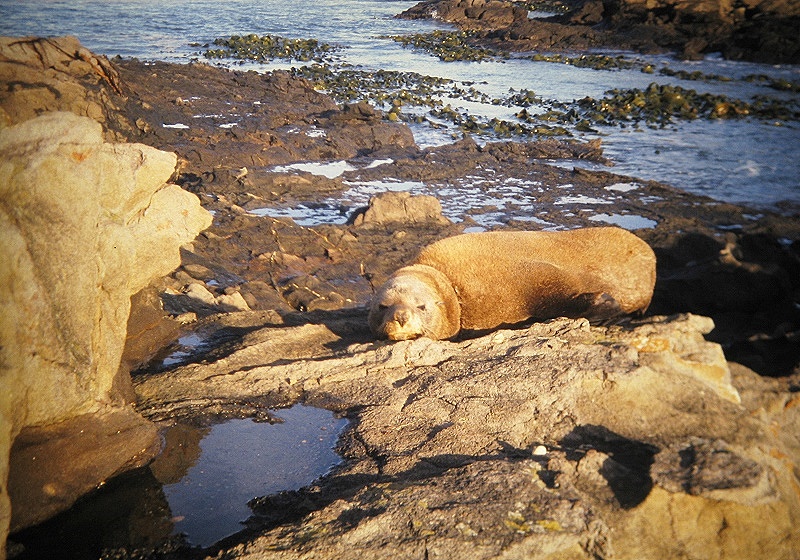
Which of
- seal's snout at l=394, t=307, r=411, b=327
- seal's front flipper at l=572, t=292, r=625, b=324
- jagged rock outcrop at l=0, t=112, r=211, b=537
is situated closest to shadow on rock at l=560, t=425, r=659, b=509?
seal's snout at l=394, t=307, r=411, b=327

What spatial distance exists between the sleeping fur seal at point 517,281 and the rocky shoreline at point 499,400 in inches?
26.2

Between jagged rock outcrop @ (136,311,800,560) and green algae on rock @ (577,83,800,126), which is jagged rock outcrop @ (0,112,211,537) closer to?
jagged rock outcrop @ (136,311,800,560)

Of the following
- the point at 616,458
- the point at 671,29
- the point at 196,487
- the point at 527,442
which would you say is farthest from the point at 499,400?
the point at 671,29

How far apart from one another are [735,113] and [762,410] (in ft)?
57.1

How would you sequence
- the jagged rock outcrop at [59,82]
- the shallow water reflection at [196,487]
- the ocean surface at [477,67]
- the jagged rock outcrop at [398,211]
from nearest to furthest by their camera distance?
the shallow water reflection at [196,487], the jagged rock outcrop at [398,211], the jagged rock outcrop at [59,82], the ocean surface at [477,67]

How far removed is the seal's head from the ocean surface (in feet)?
26.5

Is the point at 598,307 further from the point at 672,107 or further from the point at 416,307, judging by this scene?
the point at 672,107

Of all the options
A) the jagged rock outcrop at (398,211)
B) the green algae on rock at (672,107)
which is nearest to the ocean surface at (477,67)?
the green algae on rock at (672,107)

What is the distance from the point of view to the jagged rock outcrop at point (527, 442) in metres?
3.07

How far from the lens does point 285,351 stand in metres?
5.66

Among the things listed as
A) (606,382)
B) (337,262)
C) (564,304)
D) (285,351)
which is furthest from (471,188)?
(606,382)

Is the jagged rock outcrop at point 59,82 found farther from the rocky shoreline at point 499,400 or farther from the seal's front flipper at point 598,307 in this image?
the seal's front flipper at point 598,307

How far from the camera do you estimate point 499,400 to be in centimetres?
433

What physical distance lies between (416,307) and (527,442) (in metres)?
2.56
